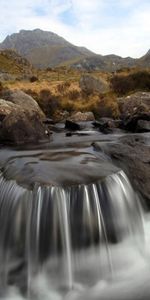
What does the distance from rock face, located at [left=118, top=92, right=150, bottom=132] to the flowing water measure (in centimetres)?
1466

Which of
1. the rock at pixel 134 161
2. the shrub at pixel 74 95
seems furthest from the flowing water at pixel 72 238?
the shrub at pixel 74 95

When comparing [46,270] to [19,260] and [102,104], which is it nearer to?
[19,260]

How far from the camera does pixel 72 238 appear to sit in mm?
11578

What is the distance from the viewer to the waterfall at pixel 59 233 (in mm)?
11148

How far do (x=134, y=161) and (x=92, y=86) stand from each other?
3427 cm

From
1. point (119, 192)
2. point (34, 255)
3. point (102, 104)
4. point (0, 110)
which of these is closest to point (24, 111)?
point (0, 110)

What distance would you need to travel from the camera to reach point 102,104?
126 ft

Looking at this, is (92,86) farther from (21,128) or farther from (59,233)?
(59,233)

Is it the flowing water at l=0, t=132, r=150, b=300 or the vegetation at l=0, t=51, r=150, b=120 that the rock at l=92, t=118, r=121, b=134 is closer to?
the vegetation at l=0, t=51, r=150, b=120

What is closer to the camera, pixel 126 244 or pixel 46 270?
pixel 46 270

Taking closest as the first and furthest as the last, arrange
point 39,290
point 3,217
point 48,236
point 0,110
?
1. point 39,290
2. point 48,236
3. point 3,217
4. point 0,110

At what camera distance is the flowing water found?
10.8 metres

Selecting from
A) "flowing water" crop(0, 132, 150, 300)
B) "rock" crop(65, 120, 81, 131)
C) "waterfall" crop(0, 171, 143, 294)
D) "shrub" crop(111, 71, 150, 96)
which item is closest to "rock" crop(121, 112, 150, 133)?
"rock" crop(65, 120, 81, 131)

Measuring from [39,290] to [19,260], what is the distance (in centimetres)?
105
